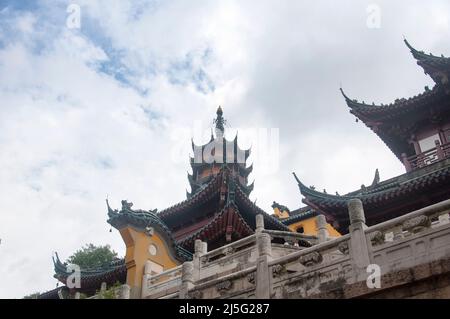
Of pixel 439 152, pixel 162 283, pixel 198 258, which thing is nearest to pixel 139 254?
pixel 162 283

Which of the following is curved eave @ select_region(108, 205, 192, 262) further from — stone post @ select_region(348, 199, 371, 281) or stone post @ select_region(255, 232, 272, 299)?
stone post @ select_region(348, 199, 371, 281)

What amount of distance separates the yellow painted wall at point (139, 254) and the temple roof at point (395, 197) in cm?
502

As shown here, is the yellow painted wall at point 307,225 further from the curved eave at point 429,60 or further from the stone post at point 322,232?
the stone post at point 322,232

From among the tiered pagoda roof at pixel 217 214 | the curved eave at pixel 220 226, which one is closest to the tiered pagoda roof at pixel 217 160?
the tiered pagoda roof at pixel 217 214

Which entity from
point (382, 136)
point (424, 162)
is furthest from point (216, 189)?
point (424, 162)

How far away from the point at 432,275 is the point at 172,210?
60.0ft

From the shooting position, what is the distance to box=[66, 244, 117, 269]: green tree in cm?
3350

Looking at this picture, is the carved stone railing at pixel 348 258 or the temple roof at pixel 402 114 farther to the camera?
the temple roof at pixel 402 114

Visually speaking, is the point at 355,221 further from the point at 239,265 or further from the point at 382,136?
the point at 382,136

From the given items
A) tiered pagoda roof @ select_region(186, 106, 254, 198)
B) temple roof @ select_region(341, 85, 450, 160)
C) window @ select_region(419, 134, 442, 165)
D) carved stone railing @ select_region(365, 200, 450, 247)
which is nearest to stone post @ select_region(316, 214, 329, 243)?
carved stone railing @ select_region(365, 200, 450, 247)

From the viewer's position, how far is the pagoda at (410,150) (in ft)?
48.5

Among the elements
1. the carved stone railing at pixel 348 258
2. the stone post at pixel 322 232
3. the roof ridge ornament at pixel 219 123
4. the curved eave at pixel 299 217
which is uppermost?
the roof ridge ornament at pixel 219 123

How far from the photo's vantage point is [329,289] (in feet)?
29.6

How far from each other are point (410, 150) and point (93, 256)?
907 inches
